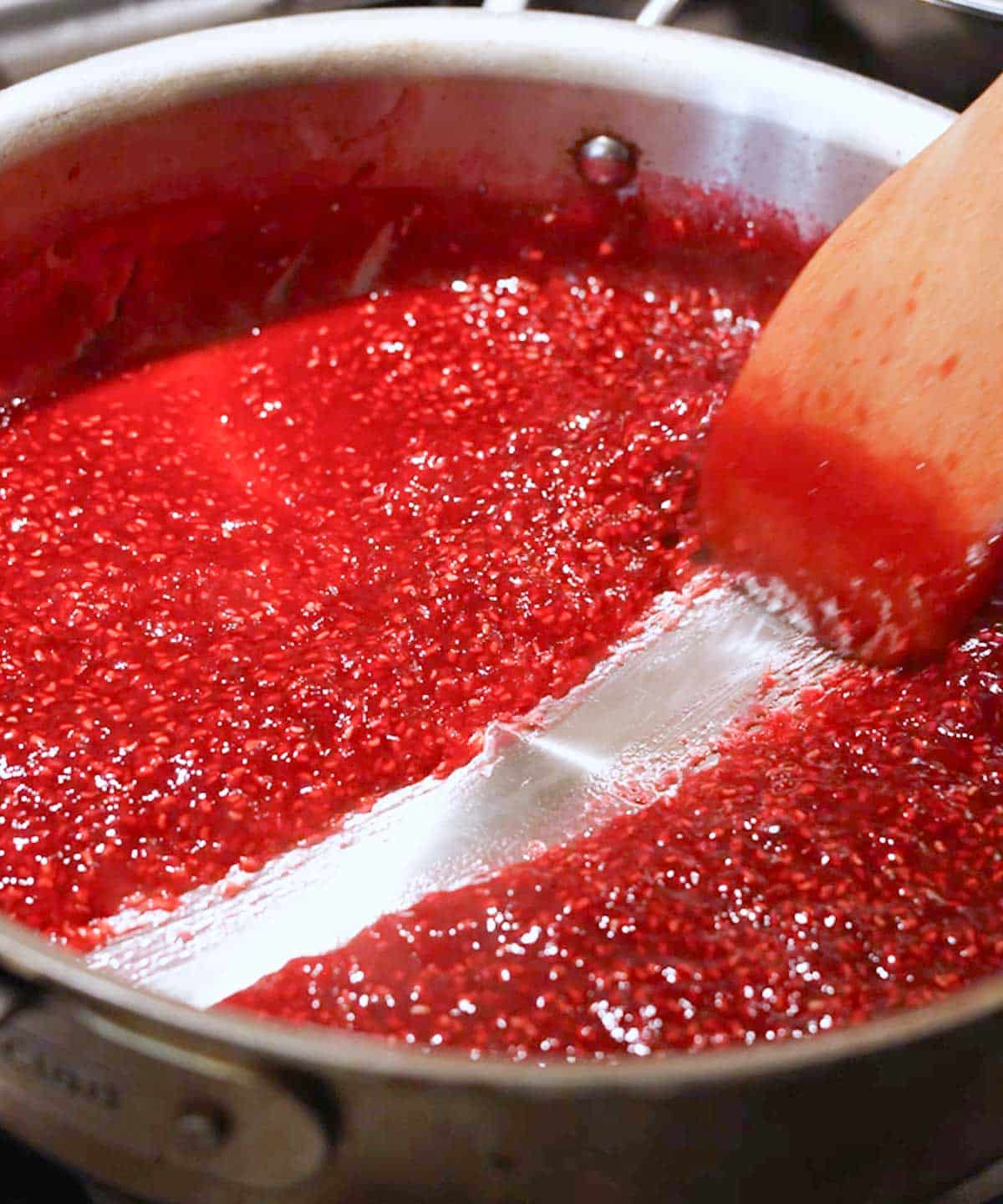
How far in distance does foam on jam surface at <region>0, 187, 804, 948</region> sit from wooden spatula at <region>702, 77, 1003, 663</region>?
0.13 meters

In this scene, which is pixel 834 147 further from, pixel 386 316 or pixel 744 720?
pixel 744 720

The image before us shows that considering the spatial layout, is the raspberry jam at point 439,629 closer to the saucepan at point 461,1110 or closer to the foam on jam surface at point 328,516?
the foam on jam surface at point 328,516

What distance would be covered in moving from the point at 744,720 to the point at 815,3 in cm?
111

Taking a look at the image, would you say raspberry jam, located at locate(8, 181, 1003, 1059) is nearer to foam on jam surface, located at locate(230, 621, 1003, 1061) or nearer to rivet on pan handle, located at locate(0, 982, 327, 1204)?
foam on jam surface, located at locate(230, 621, 1003, 1061)

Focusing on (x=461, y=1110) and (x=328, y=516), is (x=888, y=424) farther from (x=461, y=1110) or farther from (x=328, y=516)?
(x=461, y=1110)

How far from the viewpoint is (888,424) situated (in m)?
1.29

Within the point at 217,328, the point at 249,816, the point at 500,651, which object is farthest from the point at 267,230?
the point at 249,816

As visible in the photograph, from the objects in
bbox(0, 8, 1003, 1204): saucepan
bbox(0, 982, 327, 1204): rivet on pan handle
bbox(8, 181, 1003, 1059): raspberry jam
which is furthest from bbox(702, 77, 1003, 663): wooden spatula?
bbox(0, 982, 327, 1204): rivet on pan handle

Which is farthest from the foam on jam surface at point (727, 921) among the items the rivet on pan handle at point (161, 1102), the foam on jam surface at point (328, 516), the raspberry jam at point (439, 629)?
the rivet on pan handle at point (161, 1102)

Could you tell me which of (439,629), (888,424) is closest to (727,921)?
(439,629)

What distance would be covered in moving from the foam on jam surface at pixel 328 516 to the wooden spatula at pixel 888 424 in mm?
125

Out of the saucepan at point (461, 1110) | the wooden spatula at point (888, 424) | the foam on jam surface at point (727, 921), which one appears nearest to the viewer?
the saucepan at point (461, 1110)

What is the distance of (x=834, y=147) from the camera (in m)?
1.54

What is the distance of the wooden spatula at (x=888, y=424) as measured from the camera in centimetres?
119
